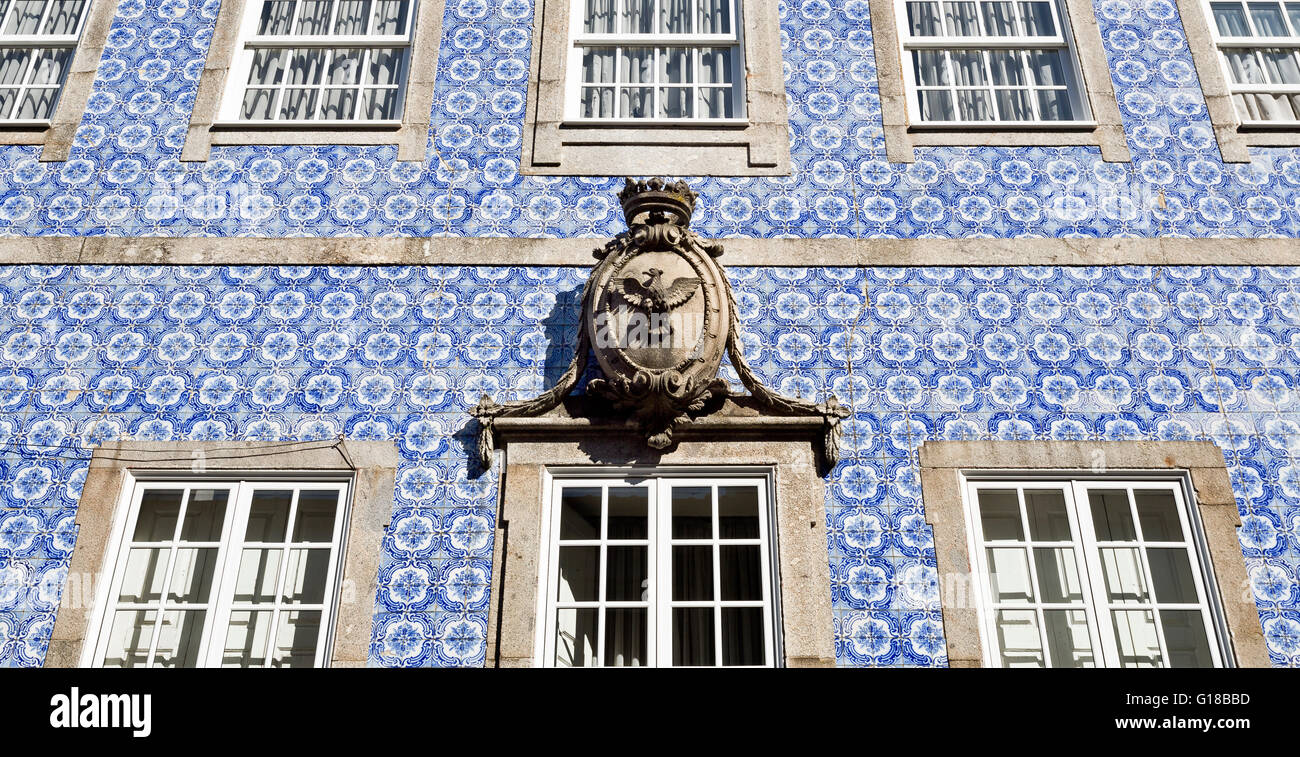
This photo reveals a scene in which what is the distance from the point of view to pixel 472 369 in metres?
6.83

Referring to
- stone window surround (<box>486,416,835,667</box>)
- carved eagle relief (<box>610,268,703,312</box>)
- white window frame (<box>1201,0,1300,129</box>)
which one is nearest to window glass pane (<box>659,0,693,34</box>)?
carved eagle relief (<box>610,268,703,312</box>)

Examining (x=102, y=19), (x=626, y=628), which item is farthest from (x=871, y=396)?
(x=102, y=19)

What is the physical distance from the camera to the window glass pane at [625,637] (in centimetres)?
616

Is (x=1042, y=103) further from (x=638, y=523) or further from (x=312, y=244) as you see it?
(x=312, y=244)

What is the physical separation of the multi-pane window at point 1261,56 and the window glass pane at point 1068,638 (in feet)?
11.3

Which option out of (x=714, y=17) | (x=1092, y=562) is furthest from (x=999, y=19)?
(x=1092, y=562)

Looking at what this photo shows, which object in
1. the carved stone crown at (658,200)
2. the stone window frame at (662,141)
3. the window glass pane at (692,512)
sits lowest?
the window glass pane at (692,512)

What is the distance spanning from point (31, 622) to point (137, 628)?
478 millimetres

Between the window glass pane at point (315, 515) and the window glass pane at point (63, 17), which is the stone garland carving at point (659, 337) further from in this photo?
the window glass pane at point (63, 17)

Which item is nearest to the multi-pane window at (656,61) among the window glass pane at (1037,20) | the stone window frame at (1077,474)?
the window glass pane at (1037,20)

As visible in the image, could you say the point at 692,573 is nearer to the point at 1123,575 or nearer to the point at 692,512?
the point at 692,512

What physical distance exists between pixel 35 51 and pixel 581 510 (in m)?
4.89

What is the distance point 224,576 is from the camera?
6.32m

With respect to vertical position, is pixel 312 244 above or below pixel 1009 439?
above
